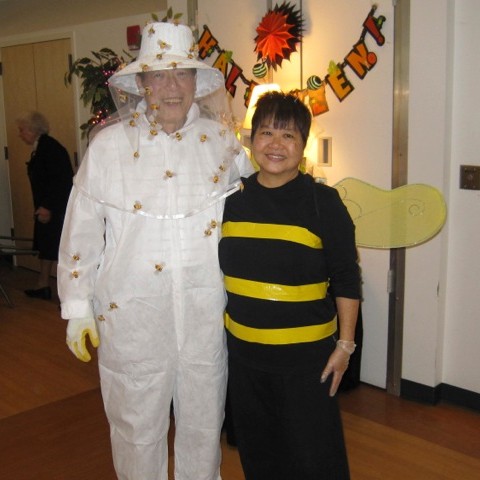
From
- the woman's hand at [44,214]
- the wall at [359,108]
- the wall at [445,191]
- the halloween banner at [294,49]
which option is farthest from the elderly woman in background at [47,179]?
the wall at [445,191]

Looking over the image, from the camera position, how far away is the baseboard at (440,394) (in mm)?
2807

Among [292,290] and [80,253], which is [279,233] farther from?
[80,253]

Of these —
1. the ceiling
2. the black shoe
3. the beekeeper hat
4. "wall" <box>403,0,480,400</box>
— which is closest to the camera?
the beekeeper hat

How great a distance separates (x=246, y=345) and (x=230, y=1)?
7.74ft

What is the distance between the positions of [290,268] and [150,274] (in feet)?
1.32

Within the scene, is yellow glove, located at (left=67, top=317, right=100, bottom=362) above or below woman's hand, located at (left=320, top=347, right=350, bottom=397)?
above

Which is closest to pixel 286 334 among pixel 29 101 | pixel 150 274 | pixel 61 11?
pixel 150 274

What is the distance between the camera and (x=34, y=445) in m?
2.54

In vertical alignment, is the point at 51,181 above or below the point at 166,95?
below

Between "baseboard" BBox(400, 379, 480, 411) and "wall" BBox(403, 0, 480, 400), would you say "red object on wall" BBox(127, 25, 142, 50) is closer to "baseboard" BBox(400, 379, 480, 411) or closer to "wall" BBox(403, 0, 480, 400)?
"wall" BBox(403, 0, 480, 400)

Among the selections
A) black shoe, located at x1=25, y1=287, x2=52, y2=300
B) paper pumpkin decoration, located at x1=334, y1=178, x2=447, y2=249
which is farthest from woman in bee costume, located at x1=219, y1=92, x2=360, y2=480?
black shoe, located at x1=25, y1=287, x2=52, y2=300

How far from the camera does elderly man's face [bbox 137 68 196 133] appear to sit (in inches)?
65.7

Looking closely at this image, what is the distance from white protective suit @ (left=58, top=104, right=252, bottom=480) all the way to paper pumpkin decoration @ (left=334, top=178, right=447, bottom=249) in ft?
2.30

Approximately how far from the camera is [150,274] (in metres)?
1.67
